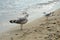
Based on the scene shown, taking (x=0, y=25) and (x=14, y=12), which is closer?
(x=0, y=25)

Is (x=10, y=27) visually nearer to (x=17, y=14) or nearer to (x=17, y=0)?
(x=17, y=14)

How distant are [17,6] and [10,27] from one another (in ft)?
13.9

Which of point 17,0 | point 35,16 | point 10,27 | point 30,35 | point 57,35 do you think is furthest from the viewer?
point 17,0

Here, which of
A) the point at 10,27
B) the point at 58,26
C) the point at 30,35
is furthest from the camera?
the point at 10,27

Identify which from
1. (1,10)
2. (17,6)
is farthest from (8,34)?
(17,6)

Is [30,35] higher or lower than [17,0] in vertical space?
lower

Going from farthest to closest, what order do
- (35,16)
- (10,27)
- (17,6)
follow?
(17,6)
(35,16)
(10,27)

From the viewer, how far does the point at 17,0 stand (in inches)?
575

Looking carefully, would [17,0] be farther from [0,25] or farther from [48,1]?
[0,25]

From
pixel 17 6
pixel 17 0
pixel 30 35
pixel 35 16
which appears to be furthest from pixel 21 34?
pixel 17 0

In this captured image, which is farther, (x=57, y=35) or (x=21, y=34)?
(x=21, y=34)

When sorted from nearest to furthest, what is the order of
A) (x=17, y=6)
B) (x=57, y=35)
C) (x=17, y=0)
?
(x=57, y=35) → (x=17, y=6) → (x=17, y=0)

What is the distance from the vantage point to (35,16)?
10.6 meters

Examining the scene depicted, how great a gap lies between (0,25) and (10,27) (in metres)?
0.52
